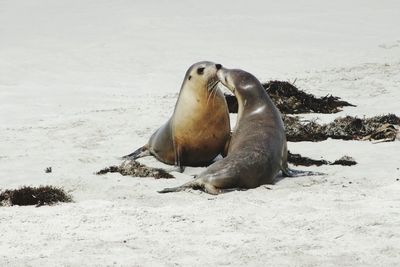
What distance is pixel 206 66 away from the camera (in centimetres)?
752

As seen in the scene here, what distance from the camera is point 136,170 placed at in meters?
7.05

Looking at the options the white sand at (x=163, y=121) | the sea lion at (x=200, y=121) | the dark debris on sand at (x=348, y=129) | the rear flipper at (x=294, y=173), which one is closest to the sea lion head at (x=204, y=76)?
the sea lion at (x=200, y=121)

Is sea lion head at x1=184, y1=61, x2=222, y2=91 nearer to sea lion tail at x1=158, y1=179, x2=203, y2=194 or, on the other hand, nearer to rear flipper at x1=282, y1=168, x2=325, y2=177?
rear flipper at x1=282, y1=168, x2=325, y2=177

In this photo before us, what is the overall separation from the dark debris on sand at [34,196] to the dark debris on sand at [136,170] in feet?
2.73

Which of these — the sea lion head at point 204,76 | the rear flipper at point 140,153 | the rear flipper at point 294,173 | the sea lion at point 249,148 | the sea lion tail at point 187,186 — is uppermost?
the sea lion head at point 204,76

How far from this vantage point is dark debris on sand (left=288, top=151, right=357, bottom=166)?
23.5 ft

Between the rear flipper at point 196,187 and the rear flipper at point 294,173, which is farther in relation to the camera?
the rear flipper at point 294,173

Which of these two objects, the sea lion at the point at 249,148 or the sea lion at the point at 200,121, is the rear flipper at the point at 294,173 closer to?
the sea lion at the point at 249,148

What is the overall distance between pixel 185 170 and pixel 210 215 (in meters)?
1.79

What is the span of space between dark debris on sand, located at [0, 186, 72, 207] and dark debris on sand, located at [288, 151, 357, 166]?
2.18m

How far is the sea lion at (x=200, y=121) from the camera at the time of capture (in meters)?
7.36

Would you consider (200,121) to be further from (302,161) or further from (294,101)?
(294,101)

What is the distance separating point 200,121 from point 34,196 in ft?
5.96

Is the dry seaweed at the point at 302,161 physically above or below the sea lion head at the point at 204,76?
below
